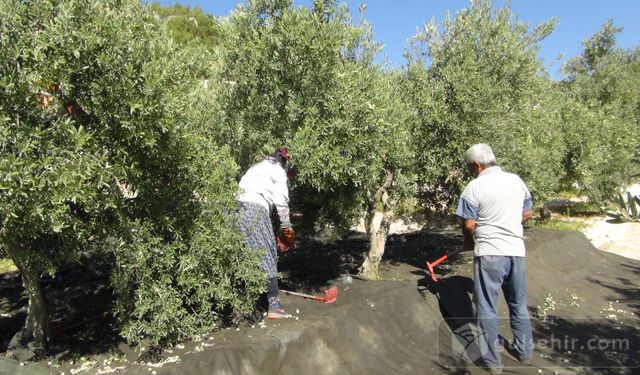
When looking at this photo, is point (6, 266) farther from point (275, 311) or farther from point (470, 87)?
point (470, 87)

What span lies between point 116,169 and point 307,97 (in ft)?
8.47

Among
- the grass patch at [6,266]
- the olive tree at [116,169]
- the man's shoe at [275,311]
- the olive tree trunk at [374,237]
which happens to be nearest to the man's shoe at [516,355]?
the olive tree trunk at [374,237]

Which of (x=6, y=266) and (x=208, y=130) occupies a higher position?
(x=208, y=130)

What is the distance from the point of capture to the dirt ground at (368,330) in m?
4.62

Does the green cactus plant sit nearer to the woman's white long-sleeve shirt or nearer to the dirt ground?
the dirt ground

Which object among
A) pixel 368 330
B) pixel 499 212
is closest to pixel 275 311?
pixel 368 330

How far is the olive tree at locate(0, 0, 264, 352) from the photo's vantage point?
11.1 feet

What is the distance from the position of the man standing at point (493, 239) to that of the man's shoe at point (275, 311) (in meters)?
2.37

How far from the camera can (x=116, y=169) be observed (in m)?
3.84

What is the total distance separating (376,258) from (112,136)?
205 inches

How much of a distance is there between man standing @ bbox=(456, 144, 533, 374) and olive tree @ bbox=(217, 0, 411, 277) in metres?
1.39

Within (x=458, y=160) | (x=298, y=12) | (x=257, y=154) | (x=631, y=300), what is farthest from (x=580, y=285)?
(x=298, y=12)

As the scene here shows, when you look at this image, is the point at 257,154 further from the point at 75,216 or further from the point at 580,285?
the point at 580,285

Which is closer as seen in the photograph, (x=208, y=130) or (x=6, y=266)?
(x=208, y=130)
